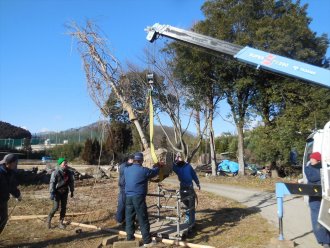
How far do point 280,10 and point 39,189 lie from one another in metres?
16.5

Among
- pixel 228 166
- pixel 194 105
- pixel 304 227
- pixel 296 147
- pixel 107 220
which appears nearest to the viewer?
pixel 304 227

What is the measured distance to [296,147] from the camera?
2297cm

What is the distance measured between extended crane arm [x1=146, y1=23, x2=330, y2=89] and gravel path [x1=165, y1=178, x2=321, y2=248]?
135 inches

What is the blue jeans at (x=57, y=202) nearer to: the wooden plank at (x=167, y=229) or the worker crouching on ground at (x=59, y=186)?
the worker crouching on ground at (x=59, y=186)

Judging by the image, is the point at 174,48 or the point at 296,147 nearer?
the point at 296,147

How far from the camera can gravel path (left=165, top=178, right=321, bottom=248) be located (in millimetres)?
9539

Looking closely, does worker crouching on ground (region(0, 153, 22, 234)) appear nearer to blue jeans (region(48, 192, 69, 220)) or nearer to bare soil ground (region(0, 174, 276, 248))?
bare soil ground (region(0, 174, 276, 248))

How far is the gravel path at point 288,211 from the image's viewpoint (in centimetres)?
954

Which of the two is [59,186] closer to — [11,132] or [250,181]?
[250,181]

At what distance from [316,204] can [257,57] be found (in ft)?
10.4

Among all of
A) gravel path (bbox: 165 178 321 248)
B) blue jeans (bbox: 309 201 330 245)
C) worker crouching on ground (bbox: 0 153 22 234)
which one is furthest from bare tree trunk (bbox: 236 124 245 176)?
worker crouching on ground (bbox: 0 153 22 234)

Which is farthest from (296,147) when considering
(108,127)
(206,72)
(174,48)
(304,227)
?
(108,127)

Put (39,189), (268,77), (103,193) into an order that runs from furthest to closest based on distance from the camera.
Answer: (268,77) < (39,189) < (103,193)

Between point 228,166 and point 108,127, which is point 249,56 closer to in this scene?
point 108,127
